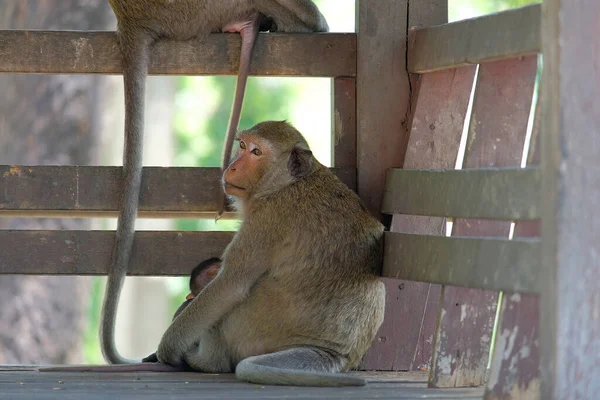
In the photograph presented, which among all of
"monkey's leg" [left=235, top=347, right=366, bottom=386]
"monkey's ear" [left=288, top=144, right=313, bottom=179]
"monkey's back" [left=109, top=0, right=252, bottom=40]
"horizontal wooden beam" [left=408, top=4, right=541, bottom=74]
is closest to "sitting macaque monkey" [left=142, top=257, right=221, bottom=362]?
"monkey's ear" [left=288, top=144, right=313, bottom=179]

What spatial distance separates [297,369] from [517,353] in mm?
1161

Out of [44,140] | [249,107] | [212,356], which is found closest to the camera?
[212,356]

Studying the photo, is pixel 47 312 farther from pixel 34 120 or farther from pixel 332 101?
pixel 332 101

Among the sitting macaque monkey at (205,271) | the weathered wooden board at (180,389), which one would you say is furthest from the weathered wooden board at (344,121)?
the weathered wooden board at (180,389)

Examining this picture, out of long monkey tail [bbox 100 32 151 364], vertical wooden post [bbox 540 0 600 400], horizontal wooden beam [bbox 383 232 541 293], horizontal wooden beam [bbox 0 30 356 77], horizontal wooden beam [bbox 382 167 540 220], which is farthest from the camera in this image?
horizontal wooden beam [bbox 0 30 356 77]

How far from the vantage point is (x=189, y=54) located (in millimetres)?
5387

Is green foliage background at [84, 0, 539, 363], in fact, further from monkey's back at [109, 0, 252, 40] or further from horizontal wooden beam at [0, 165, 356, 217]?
horizontal wooden beam at [0, 165, 356, 217]

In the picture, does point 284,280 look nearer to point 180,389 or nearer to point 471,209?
point 180,389

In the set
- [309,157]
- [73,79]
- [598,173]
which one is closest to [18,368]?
[309,157]

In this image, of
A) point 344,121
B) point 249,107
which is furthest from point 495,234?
point 249,107

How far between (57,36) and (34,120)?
16.5 feet

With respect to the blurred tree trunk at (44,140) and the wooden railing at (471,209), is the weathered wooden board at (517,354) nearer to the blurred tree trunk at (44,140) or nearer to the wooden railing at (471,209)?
the wooden railing at (471,209)

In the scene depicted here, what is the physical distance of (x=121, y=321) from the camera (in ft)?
65.7

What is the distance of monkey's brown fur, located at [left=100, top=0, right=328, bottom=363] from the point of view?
5238 millimetres
